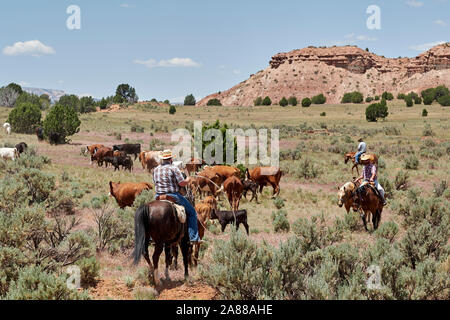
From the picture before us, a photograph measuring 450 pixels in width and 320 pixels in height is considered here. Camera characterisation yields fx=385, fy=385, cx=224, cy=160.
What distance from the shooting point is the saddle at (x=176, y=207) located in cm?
764

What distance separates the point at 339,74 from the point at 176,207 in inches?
6082

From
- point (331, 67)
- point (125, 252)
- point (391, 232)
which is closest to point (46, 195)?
point (125, 252)

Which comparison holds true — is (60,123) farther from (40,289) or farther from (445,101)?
(445,101)

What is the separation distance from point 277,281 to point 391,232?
6583mm

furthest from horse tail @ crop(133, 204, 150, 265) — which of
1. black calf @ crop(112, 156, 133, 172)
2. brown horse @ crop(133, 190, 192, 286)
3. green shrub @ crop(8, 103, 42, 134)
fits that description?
green shrub @ crop(8, 103, 42, 134)

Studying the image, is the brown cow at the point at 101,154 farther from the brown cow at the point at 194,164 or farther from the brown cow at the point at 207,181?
the brown cow at the point at 207,181

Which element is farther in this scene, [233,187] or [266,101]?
[266,101]

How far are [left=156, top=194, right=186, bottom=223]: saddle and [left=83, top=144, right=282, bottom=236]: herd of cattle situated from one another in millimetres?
840

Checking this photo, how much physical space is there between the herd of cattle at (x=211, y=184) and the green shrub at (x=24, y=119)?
83.8ft

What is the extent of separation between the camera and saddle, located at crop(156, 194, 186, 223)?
764cm

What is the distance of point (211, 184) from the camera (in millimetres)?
16922

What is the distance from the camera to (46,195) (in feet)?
49.2

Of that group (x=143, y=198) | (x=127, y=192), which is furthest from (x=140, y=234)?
(x=127, y=192)

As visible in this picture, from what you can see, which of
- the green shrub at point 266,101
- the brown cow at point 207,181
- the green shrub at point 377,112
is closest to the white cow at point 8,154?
the brown cow at point 207,181
